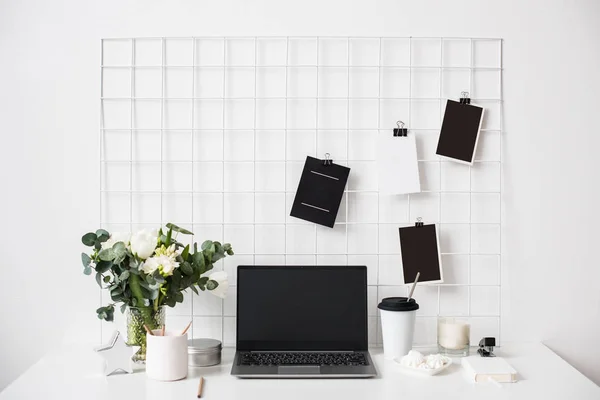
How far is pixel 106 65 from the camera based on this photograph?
162 cm

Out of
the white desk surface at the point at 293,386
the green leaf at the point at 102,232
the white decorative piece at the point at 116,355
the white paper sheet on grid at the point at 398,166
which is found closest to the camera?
the white desk surface at the point at 293,386

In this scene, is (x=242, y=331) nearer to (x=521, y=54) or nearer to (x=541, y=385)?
(x=541, y=385)

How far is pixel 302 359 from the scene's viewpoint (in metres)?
1.44

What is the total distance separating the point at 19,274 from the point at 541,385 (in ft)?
4.36

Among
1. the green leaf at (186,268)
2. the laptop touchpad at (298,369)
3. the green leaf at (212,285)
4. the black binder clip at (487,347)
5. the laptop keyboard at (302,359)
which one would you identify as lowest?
the laptop touchpad at (298,369)

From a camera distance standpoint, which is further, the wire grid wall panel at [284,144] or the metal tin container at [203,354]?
the wire grid wall panel at [284,144]

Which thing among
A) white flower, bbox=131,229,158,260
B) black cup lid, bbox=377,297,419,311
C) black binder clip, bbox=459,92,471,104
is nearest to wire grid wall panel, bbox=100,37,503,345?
black binder clip, bbox=459,92,471,104

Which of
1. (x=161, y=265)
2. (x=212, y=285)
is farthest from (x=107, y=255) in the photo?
(x=212, y=285)

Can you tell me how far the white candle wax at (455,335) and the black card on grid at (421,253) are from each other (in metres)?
0.13

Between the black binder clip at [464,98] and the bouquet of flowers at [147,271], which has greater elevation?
the black binder clip at [464,98]

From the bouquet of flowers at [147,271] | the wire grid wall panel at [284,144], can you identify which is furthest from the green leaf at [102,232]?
the wire grid wall panel at [284,144]

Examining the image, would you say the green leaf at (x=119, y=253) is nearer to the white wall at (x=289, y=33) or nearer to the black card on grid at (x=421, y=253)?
the white wall at (x=289, y=33)

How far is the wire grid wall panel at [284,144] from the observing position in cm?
162

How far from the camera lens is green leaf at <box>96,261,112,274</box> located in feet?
4.63
